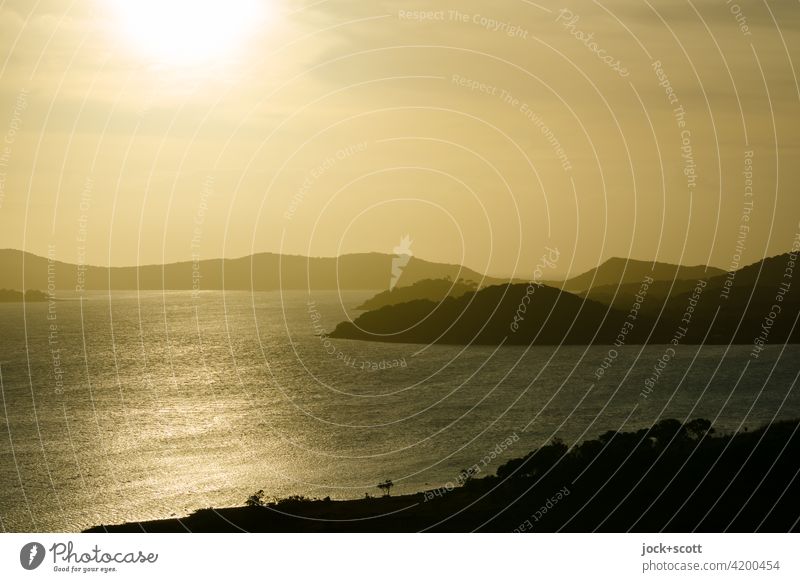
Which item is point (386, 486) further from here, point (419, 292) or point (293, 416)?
point (419, 292)

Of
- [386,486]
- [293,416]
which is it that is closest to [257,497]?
[386,486]

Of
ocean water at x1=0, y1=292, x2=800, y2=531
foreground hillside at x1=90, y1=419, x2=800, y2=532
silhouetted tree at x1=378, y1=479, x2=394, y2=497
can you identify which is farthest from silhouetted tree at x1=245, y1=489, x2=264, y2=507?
foreground hillside at x1=90, y1=419, x2=800, y2=532

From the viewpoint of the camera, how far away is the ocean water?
80.6 metres

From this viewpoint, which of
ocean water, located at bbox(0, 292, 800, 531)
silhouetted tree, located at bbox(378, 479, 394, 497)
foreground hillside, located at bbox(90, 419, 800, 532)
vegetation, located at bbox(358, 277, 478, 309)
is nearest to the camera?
foreground hillside, located at bbox(90, 419, 800, 532)

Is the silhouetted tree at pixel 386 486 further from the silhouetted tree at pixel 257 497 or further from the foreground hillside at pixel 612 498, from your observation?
the foreground hillside at pixel 612 498

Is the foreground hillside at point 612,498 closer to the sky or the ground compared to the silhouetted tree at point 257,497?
closer to the sky

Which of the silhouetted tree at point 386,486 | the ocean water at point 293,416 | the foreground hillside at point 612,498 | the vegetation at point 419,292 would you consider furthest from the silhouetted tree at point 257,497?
the vegetation at point 419,292

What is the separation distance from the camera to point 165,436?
107375 mm

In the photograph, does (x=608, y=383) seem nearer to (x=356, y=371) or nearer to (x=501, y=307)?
(x=501, y=307)

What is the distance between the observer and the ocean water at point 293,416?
8062 centimetres

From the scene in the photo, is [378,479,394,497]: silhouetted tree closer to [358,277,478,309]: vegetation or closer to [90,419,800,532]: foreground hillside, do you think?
[90,419,800,532]: foreground hillside

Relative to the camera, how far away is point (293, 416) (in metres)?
128

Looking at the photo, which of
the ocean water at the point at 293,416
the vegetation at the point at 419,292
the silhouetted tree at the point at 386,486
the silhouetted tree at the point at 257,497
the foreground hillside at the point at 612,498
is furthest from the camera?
the vegetation at the point at 419,292
